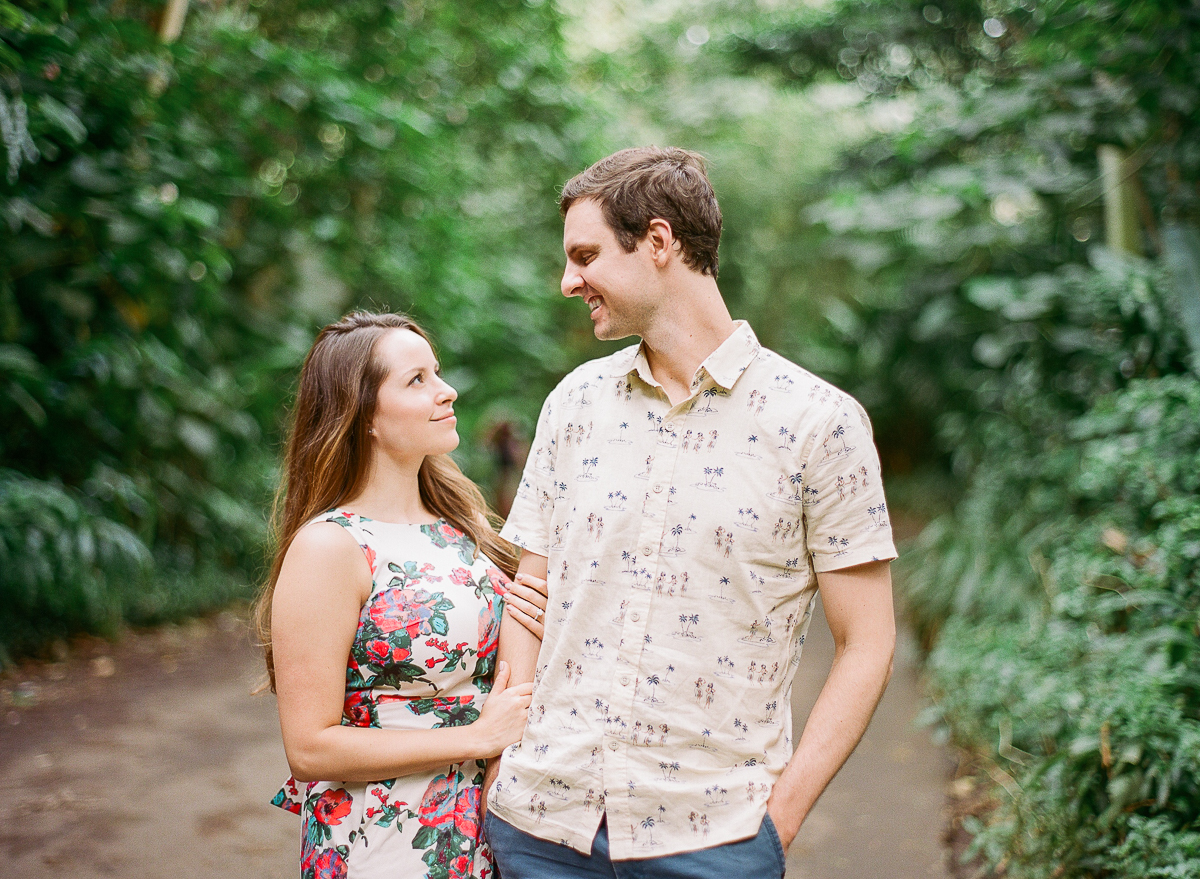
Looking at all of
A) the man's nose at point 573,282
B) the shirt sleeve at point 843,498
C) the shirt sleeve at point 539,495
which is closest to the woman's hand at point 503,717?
the shirt sleeve at point 539,495

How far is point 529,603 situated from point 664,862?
52 centimetres

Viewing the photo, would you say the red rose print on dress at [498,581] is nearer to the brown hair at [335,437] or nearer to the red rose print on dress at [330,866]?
the brown hair at [335,437]

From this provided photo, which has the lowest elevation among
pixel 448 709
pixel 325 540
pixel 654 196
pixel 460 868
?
pixel 460 868

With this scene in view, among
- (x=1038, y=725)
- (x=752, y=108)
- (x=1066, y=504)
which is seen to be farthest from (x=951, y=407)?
(x=1038, y=725)

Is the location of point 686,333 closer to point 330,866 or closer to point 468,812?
point 468,812

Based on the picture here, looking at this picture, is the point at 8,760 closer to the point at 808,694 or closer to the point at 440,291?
the point at 808,694

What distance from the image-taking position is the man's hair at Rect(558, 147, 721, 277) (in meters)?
1.58

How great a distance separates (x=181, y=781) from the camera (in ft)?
13.4

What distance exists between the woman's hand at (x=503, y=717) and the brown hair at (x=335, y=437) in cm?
38

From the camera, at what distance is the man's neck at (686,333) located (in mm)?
1638

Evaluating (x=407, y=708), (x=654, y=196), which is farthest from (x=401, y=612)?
(x=654, y=196)

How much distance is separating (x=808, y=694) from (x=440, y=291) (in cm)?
507

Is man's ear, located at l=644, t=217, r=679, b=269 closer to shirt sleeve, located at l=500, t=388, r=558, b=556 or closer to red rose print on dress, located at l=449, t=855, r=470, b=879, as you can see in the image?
shirt sleeve, located at l=500, t=388, r=558, b=556

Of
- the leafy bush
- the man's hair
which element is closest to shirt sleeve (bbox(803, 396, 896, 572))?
the man's hair
